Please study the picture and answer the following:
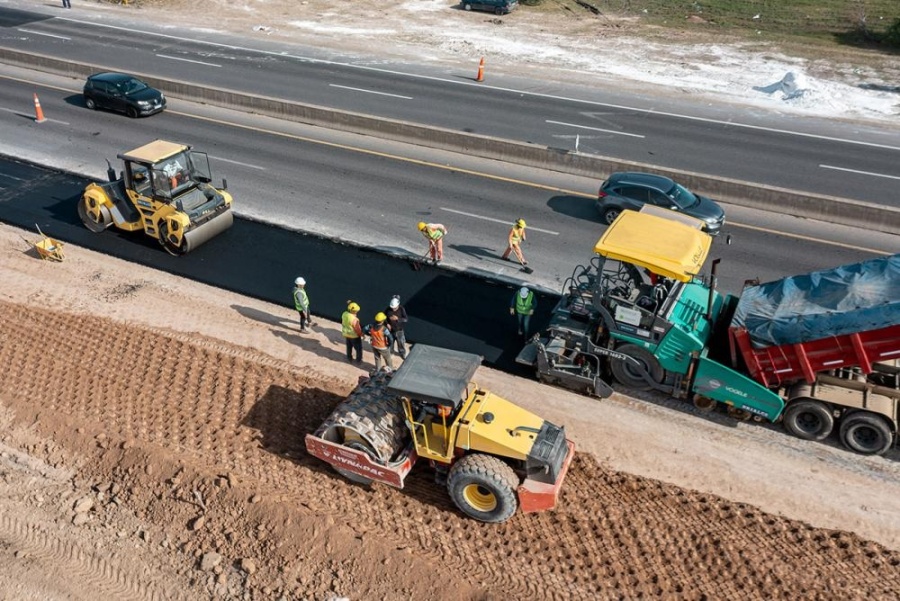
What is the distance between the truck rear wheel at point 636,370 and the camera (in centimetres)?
1198

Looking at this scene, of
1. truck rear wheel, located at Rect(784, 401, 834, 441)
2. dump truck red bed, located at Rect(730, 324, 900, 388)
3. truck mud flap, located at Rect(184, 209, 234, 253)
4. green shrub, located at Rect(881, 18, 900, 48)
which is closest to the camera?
dump truck red bed, located at Rect(730, 324, 900, 388)

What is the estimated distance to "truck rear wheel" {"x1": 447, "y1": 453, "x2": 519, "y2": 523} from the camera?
30.3 feet

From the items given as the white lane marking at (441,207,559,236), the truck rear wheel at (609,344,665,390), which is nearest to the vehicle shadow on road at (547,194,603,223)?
the white lane marking at (441,207,559,236)

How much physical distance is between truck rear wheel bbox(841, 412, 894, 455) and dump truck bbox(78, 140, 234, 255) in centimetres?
1392

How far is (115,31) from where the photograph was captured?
118ft

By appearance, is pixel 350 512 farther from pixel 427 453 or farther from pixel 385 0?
pixel 385 0

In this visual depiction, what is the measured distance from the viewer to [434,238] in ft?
51.6

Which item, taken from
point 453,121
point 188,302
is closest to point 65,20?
point 453,121

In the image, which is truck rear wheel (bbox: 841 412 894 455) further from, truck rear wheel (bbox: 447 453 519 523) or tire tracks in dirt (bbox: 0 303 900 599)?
truck rear wheel (bbox: 447 453 519 523)

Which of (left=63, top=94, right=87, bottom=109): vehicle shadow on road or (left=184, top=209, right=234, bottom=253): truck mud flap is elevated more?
(left=63, top=94, right=87, bottom=109): vehicle shadow on road

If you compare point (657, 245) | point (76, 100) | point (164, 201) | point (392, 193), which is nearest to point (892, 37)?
point (392, 193)

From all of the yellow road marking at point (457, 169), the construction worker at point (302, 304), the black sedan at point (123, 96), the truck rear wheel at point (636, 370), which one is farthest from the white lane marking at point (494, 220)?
the black sedan at point (123, 96)

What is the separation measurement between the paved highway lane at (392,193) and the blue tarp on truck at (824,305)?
4.33 m

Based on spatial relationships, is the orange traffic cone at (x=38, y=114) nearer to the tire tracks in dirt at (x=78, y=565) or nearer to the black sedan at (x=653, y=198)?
the tire tracks in dirt at (x=78, y=565)
